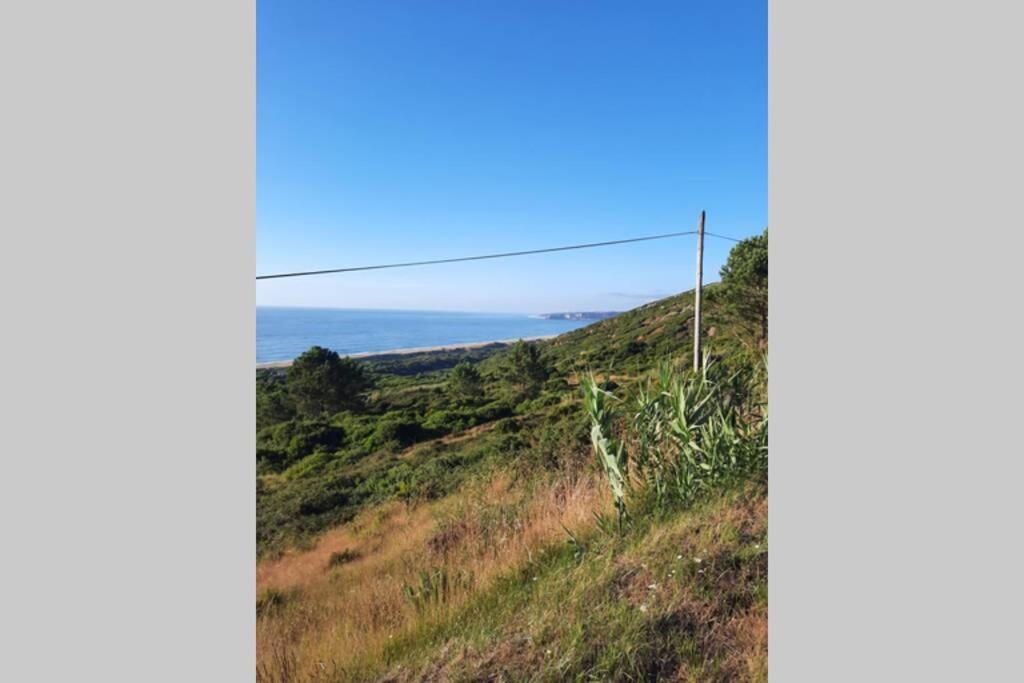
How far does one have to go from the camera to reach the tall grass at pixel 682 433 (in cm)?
215

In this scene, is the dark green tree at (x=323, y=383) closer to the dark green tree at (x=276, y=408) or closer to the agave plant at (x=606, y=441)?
the dark green tree at (x=276, y=408)

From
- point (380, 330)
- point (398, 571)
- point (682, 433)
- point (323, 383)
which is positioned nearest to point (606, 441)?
point (682, 433)

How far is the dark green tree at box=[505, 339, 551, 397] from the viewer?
5664mm

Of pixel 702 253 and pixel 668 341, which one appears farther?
pixel 668 341

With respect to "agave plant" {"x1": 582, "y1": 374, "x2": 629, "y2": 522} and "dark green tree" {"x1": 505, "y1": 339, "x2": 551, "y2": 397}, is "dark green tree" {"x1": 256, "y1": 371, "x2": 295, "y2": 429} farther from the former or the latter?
"agave plant" {"x1": 582, "y1": 374, "x2": 629, "y2": 522}

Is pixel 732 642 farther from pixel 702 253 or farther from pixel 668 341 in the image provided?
pixel 668 341

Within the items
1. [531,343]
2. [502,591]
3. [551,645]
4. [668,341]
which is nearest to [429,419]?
[531,343]

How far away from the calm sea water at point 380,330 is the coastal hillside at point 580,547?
2.52 ft

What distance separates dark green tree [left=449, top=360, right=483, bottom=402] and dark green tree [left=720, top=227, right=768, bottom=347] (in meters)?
4.61

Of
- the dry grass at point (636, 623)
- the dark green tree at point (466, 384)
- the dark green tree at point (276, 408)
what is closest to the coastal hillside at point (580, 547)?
the dry grass at point (636, 623)

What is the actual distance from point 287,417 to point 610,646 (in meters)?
8.79

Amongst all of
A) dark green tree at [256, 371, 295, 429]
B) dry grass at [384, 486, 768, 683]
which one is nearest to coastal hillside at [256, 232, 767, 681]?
dry grass at [384, 486, 768, 683]

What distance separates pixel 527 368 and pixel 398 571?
12.1ft

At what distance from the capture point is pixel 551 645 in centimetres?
147
